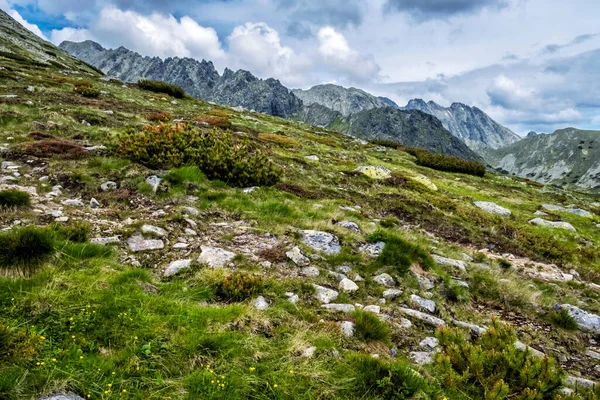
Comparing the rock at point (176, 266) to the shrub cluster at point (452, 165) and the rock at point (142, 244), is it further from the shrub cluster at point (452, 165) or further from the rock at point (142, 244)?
the shrub cluster at point (452, 165)

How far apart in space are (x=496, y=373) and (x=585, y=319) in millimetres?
5445

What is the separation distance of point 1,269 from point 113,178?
696 centimetres

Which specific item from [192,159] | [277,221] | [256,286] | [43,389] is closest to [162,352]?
[43,389]

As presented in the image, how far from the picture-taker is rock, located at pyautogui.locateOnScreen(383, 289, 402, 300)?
25.8 feet

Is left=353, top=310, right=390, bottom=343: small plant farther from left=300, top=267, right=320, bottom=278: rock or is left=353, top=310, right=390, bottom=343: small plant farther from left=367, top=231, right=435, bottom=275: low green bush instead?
left=367, top=231, right=435, bottom=275: low green bush

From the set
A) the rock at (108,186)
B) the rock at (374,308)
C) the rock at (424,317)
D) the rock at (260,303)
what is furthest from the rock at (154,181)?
the rock at (424,317)

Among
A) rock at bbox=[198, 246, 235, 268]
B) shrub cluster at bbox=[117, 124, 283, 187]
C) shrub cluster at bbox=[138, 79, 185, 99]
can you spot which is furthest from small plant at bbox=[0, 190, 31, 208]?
shrub cluster at bbox=[138, 79, 185, 99]

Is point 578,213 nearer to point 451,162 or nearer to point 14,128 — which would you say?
point 451,162

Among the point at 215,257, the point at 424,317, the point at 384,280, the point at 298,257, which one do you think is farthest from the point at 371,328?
the point at 215,257

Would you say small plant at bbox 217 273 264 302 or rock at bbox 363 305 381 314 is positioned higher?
small plant at bbox 217 273 264 302

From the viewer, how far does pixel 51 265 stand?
6039 millimetres

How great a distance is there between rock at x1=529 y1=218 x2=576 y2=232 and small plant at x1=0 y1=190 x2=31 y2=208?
74.4 ft

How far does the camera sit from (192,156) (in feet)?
46.4

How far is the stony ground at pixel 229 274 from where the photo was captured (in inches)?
173
